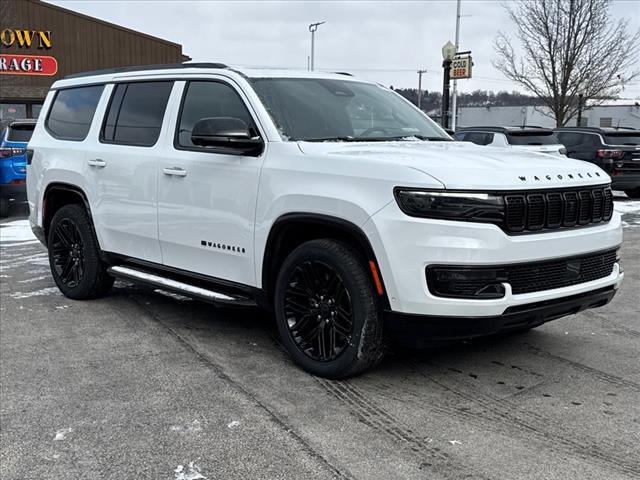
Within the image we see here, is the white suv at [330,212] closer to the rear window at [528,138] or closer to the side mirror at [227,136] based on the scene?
the side mirror at [227,136]

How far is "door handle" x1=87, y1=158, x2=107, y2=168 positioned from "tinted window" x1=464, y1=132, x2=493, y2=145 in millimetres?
9594

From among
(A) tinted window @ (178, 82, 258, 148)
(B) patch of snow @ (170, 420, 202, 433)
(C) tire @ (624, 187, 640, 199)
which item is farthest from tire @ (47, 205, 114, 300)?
(C) tire @ (624, 187, 640, 199)

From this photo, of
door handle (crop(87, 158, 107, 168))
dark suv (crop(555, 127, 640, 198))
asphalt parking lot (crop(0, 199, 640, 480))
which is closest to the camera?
asphalt parking lot (crop(0, 199, 640, 480))

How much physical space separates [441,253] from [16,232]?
9062 millimetres

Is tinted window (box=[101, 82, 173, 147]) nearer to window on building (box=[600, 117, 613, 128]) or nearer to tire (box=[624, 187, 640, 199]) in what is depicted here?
tire (box=[624, 187, 640, 199])

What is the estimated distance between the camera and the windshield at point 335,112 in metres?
4.70

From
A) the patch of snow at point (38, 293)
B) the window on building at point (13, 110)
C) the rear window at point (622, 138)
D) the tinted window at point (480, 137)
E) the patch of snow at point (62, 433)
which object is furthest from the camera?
the window on building at point (13, 110)

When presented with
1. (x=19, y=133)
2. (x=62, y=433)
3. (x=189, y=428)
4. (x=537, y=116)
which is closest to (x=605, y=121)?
(x=537, y=116)

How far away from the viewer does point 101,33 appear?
92.2 feet

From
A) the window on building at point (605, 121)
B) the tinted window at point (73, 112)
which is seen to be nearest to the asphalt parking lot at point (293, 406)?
the tinted window at point (73, 112)

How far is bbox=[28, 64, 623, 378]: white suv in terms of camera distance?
3.69m

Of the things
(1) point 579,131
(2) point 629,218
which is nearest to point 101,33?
(1) point 579,131

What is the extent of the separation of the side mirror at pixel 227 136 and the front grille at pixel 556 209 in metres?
1.70

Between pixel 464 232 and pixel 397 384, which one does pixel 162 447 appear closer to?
pixel 397 384
